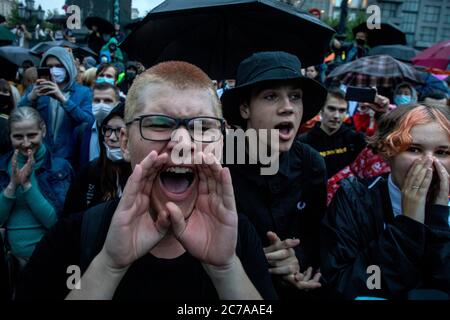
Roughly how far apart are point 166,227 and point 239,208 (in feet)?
2.81

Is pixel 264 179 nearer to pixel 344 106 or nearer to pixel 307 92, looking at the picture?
pixel 307 92

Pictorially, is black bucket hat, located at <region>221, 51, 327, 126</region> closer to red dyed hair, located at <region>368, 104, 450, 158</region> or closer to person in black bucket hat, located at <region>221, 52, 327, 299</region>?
person in black bucket hat, located at <region>221, 52, 327, 299</region>

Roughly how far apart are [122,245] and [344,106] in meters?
3.89

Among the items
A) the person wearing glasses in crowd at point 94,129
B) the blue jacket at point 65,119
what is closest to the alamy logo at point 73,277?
the person wearing glasses in crowd at point 94,129

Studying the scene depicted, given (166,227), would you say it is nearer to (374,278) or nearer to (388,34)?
(374,278)

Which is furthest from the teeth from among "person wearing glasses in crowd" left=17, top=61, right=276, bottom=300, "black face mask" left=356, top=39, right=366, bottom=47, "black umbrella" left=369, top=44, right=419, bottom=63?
"black face mask" left=356, top=39, right=366, bottom=47

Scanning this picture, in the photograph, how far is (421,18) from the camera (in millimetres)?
70438

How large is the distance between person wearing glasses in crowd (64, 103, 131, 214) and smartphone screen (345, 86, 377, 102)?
1889mm

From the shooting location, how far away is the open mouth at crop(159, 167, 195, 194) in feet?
5.56

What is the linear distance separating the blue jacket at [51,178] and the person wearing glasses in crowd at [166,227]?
1827 mm

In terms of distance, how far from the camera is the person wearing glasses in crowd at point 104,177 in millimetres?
2943

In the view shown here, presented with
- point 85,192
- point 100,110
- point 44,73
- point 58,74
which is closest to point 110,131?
point 85,192

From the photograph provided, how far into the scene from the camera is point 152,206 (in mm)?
Answer: 1685

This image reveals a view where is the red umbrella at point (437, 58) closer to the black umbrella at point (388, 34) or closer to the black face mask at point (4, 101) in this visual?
the black umbrella at point (388, 34)
